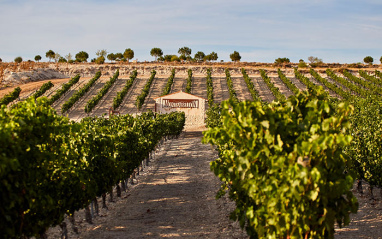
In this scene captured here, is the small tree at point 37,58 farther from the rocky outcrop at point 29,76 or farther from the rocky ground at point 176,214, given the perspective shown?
the rocky ground at point 176,214

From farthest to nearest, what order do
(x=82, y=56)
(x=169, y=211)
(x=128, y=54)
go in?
(x=82, y=56) → (x=128, y=54) → (x=169, y=211)

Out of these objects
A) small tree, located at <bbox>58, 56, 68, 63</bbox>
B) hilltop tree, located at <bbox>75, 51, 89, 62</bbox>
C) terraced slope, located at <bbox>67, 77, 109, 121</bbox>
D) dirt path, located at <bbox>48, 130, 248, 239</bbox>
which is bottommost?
dirt path, located at <bbox>48, 130, 248, 239</bbox>

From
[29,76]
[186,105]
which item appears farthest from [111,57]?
[186,105]

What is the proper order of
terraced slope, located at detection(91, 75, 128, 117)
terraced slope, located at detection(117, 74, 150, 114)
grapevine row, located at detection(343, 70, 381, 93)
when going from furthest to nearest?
grapevine row, located at detection(343, 70, 381, 93) < terraced slope, located at detection(117, 74, 150, 114) < terraced slope, located at detection(91, 75, 128, 117)

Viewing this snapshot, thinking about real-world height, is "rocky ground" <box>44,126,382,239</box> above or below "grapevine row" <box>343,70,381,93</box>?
below

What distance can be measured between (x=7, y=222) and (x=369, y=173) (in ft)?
44.0

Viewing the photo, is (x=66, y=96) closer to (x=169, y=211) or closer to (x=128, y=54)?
A: (x=128, y=54)

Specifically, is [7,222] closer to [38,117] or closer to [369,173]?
[38,117]

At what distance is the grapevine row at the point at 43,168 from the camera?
7027 mm

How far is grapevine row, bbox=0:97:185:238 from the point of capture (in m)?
7.03

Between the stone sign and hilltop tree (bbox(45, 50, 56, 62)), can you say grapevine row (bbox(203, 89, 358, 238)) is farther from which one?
hilltop tree (bbox(45, 50, 56, 62))

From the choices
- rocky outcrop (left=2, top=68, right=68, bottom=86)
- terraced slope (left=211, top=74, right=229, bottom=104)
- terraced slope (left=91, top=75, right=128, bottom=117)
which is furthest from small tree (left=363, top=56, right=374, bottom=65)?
rocky outcrop (left=2, top=68, right=68, bottom=86)

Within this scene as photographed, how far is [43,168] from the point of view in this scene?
880 centimetres

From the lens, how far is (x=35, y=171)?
8227 mm
